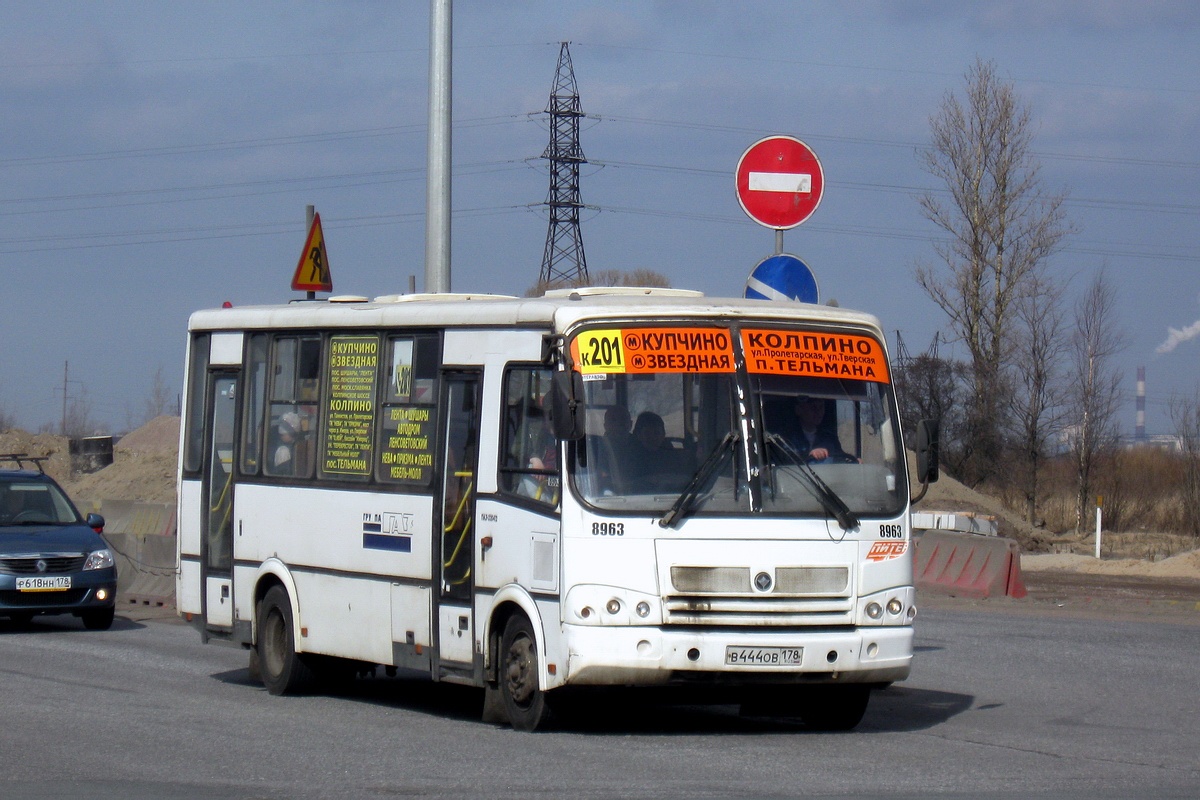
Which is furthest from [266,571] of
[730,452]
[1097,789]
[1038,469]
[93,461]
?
[93,461]

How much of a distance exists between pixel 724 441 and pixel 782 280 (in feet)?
8.24

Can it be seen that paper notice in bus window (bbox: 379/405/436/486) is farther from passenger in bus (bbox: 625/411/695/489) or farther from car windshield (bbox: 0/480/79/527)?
car windshield (bbox: 0/480/79/527)

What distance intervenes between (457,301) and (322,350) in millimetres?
1512

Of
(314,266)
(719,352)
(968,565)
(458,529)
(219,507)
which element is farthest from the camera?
(968,565)

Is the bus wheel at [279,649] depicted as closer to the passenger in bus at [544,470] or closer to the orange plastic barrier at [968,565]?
the passenger in bus at [544,470]

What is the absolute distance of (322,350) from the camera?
12797mm

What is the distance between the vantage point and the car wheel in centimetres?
1927

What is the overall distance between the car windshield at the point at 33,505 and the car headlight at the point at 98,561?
119cm

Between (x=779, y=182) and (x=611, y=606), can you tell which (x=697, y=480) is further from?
(x=779, y=182)

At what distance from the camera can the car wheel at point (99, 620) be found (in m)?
19.3


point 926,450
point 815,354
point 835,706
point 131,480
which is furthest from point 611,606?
point 131,480

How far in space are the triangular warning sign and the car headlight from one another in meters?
4.71

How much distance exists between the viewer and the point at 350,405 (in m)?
12.4

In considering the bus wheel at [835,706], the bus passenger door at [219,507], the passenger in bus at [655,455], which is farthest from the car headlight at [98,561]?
the passenger in bus at [655,455]
